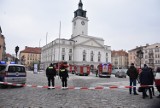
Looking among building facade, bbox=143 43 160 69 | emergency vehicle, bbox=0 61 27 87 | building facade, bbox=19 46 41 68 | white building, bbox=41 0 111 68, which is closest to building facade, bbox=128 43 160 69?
building facade, bbox=143 43 160 69

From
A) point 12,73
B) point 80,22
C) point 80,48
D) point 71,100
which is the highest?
point 80,22

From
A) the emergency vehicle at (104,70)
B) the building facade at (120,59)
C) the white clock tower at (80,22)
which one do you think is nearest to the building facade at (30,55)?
the white clock tower at (80,22)

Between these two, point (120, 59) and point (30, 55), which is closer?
point (120, 59)

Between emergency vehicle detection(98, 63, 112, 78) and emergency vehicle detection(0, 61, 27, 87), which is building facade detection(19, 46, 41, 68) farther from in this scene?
emergency vehicle detection(0, 61, 27, 87)

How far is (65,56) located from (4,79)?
7710 cm

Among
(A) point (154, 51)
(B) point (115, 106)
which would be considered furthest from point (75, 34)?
(B) point (115, 106)

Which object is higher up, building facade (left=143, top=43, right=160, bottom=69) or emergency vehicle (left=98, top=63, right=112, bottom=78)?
building facade (left=143, top=43, right=160, bottom=69)

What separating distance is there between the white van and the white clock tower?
83.2 meters

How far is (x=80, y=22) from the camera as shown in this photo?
323 ft

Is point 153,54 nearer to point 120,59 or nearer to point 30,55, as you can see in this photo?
point 120,59

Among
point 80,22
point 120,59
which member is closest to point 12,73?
point 80,22

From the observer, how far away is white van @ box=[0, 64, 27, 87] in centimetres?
1510

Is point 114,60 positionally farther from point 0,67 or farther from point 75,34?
point 0,67

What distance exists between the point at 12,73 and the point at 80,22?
84.6 meters
